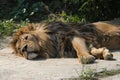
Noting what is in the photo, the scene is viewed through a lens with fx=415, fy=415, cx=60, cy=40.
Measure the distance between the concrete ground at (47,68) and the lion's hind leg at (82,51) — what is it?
83 mm

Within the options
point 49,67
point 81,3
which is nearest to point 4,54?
point 49,67

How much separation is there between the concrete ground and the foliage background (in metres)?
1.87

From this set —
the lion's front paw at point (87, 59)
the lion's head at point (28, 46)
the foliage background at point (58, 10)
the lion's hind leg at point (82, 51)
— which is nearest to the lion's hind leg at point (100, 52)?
the lion's hind leg at point (82, 51)

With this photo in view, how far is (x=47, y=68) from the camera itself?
19.4 feet

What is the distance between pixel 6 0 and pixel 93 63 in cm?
408

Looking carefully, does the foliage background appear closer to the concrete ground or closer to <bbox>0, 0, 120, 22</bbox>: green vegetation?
<bbox>0, 0, 120, 22</bbox>: green vegetation

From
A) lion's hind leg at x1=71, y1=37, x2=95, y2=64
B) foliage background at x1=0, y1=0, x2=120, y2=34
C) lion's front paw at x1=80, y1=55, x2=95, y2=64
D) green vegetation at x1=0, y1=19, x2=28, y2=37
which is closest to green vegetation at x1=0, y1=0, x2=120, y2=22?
foliage background at x1=0, y1=0, x2=120, y2=34

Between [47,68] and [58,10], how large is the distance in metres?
3.26

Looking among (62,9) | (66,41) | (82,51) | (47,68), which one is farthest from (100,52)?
(62,9)

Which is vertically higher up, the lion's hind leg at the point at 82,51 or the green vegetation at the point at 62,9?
the green vegetation at the point at 62,9

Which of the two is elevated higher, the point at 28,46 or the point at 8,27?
the point at 8,27

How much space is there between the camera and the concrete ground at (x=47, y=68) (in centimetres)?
554

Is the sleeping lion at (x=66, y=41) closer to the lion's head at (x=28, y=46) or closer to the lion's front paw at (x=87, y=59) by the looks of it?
the lion's head at (x=28, y=46)

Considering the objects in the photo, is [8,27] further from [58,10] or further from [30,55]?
[30,55]
